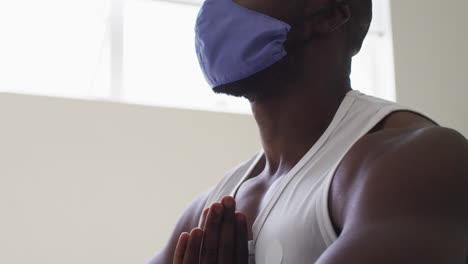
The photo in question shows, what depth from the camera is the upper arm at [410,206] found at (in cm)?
77

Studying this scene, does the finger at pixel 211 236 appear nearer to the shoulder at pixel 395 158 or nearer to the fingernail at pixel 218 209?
the fingernail at pixel 218 209

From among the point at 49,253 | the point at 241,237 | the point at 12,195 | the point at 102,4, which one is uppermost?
the point at 241,237

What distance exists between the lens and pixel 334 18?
126 cm

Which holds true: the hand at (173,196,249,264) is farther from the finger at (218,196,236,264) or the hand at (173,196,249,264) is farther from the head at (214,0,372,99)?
the head at (214,0,372,99)

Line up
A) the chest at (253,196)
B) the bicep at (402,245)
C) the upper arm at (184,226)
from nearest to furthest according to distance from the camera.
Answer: the bicep at (402,245) < the chest at (253,196) < the upper arm at (184,226)

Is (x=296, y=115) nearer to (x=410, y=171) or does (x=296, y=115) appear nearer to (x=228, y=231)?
(x=228, y=231)

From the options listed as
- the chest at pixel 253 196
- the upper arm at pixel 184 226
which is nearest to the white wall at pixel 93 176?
the upper arm at pixel 184 226

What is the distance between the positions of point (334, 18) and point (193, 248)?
1.73ft

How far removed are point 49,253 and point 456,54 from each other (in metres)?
2.80

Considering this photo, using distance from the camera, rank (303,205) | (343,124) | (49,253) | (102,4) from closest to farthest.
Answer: (303,205), (343,124), (49,253), (102,4)

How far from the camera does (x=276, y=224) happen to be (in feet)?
3.42

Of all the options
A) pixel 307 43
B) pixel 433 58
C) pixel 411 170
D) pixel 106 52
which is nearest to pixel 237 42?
pixel 307 43

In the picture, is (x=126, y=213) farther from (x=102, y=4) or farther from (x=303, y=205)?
(x=303, y=205)

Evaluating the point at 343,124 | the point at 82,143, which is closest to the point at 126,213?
the point at 82,143
